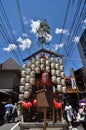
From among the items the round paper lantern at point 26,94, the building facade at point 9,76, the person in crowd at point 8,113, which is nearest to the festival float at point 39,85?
the round paper lantern at point 26,94

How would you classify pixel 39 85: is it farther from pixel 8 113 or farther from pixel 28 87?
pixel 8 113

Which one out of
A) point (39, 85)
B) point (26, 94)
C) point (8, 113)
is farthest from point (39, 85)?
point (8, 113)

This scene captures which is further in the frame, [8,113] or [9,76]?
[9,76]

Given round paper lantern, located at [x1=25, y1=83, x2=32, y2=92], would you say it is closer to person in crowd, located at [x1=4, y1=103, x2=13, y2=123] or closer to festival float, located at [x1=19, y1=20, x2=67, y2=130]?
festival float, located at [x1=19, y1=20, x2=67, y2=130]

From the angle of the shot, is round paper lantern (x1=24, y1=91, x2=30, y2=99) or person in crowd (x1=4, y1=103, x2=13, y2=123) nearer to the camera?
round paper lantern (x1=24, y1=91, x2=30, y2=99)

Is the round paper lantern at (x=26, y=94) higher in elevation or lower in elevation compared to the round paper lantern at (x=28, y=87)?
lower

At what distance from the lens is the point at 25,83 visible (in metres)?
11.3

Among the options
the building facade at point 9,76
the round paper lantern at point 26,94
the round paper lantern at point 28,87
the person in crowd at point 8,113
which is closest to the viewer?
the round paper lantern at point 26,94

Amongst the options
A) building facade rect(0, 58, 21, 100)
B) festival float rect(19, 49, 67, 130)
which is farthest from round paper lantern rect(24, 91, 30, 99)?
building facade rect(0, 58, 21, 100)

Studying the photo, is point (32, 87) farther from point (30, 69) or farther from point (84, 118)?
point (84, 118)

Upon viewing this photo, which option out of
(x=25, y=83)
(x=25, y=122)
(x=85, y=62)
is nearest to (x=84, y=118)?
(x=25, y=122)

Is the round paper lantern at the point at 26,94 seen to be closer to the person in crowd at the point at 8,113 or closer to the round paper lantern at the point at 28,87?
the round paper lantern at the point at 28,87

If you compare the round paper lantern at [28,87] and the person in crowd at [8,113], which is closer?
the round paper lantern at [28,87]

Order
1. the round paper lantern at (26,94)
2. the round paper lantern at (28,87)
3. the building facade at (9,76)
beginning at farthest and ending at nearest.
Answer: the building facade at (9,76) → the round paper lantern at (28,87) → the round paper lantern at (26,94)
